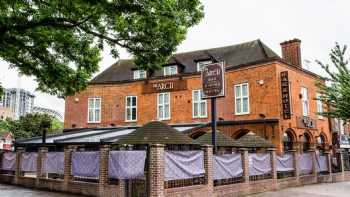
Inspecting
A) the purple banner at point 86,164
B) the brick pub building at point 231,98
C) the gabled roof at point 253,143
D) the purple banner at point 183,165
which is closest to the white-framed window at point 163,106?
the brick pub building at point 231,98

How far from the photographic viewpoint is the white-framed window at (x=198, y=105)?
26.0 meters

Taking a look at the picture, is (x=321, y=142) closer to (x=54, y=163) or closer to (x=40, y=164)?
(x=54, y=163)

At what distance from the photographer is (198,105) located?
26312 millimetres

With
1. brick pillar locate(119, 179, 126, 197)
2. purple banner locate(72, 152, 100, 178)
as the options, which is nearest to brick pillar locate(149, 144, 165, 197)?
brick pillar locate(119, 179, 126, 197)

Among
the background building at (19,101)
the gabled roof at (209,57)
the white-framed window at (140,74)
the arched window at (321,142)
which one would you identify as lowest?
the arched window at (321,142)

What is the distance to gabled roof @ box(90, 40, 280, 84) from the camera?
25336 mm

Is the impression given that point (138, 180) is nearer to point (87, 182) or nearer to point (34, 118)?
point (87, 182)

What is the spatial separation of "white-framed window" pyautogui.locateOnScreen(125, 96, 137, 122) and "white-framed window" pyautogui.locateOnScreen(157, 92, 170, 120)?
87.9 inches

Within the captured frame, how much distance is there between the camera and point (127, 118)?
29.1 metres

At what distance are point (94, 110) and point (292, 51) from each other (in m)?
16.7

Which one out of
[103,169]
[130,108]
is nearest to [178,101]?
[130,108]

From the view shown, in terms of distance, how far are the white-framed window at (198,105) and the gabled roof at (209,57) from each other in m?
1.72

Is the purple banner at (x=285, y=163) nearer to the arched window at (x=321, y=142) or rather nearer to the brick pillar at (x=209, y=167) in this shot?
the brick pillar at (x=209, y=167)

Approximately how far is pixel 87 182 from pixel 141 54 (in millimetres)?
5593
